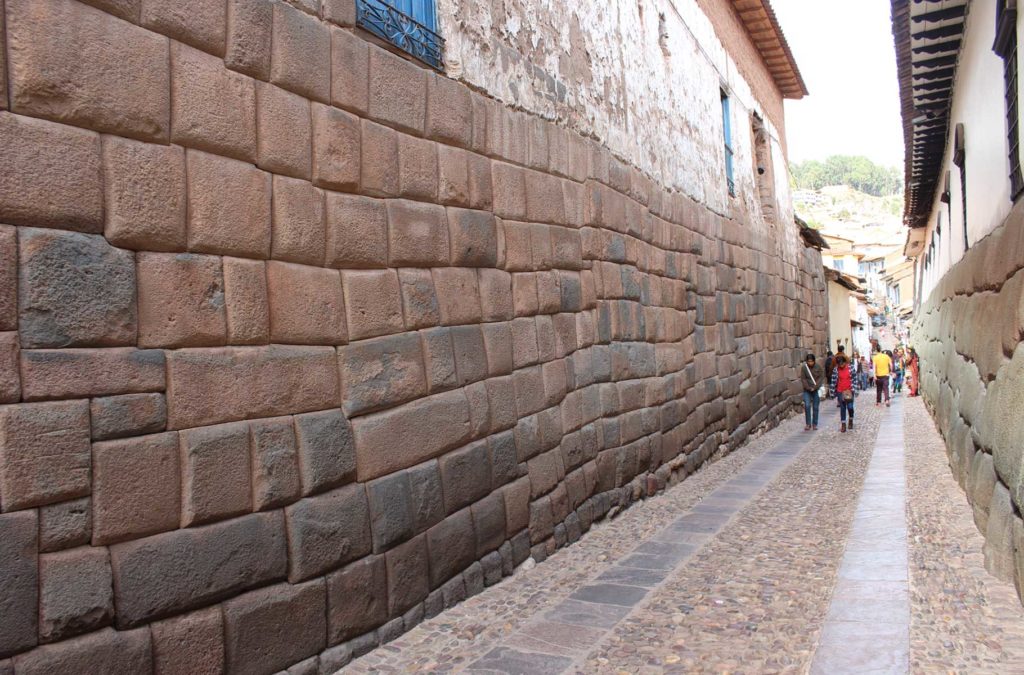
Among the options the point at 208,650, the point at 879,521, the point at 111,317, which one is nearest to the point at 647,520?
the point at 879,521

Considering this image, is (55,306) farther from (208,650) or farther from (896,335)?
(896,335)

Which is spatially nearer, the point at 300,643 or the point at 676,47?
the point at 300,643

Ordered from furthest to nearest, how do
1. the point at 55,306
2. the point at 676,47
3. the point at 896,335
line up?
the point at 896,335, the point at 676,47, the point at 55,306

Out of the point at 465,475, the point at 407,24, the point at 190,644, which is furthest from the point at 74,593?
the point at 407,24

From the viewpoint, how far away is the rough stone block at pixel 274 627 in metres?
2.93

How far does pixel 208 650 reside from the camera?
2812mm

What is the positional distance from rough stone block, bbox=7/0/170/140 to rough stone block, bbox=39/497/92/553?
1.20 m

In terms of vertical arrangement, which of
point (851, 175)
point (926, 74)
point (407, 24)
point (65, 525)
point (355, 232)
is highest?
point (851, 175)

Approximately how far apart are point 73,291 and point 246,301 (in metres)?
0.69

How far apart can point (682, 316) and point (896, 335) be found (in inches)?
1927

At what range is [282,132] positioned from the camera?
10.8 feet

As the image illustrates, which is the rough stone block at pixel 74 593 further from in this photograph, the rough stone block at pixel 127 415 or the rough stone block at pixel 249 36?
the rough stone block at pixel 249 36

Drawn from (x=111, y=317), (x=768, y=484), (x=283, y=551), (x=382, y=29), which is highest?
(x=382, y=29)

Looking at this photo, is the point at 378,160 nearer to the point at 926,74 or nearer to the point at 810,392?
the point at 926,74
